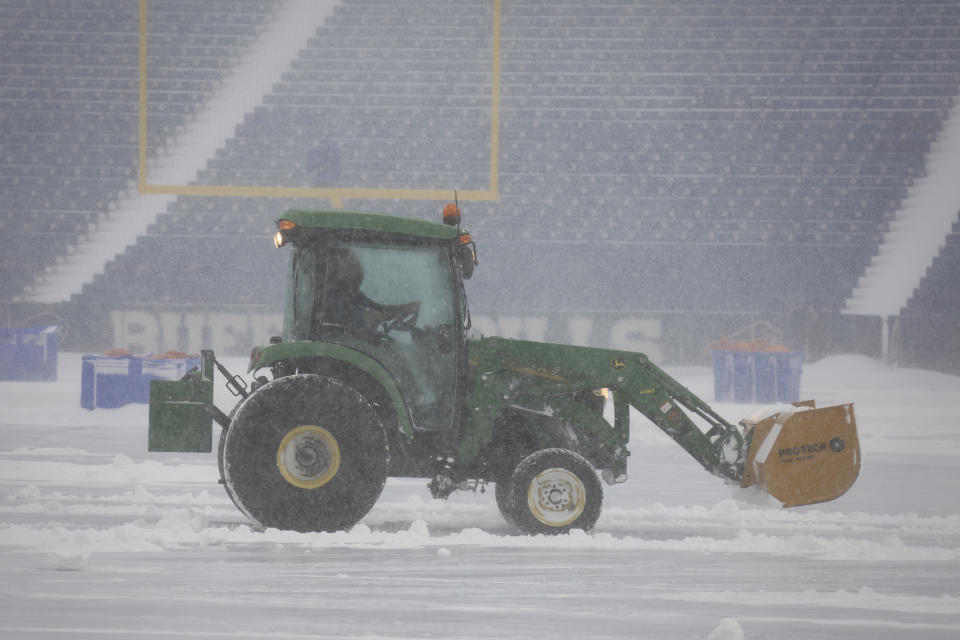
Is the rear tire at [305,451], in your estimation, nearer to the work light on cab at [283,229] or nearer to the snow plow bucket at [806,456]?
the work light on cab at [283,229]

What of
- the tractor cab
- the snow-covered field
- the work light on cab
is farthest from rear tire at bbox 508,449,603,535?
the work light on cab

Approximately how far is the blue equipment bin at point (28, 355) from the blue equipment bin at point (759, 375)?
9329mm

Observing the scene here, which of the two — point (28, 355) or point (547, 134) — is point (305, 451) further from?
point (547, 134)

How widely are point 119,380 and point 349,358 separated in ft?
27.5

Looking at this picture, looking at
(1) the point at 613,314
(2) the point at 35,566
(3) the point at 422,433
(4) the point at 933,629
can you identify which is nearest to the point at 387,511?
(3) the point at 422,433

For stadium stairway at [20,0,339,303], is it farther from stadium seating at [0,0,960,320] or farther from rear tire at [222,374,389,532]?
rear tire at [222,374,389,532]

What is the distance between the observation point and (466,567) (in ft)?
17.6

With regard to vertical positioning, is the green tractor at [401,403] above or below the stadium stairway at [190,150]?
below

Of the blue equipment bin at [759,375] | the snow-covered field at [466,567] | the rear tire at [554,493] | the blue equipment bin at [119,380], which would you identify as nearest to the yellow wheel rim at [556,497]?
the rear tire at [554,493]

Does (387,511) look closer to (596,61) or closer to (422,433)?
(422,433)

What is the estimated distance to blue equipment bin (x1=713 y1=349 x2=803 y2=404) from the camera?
53.4ft

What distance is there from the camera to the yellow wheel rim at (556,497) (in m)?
5.82

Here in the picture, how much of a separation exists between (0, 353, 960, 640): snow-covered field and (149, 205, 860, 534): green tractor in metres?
0.24

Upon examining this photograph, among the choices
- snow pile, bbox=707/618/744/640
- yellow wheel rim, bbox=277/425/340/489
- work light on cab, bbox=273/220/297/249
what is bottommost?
snow pile, bbox=707/618/744/640
